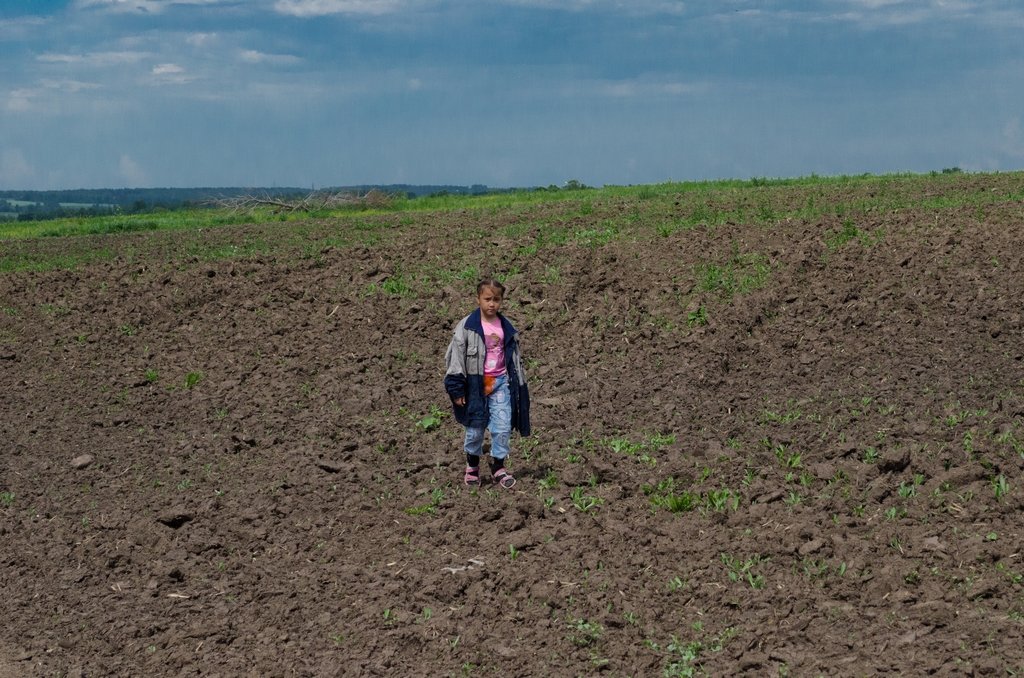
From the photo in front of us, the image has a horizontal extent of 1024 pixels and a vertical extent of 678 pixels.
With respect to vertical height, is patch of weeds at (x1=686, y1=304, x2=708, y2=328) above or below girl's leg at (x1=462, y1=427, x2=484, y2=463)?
above

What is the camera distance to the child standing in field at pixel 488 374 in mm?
8234

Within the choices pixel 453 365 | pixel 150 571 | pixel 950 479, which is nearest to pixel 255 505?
pixel 150 571

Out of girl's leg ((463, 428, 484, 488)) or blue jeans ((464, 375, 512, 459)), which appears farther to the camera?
girl's leg ((463, 428, 484, 488))

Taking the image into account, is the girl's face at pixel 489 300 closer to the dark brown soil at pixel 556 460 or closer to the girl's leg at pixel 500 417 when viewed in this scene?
the girl's leg at pixel 500 417

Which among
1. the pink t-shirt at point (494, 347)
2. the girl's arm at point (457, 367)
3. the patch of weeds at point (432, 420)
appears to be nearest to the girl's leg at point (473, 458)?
the girl's arm at point (457, 367)

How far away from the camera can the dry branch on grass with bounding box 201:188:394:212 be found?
97.7ft

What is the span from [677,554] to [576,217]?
11.2 m

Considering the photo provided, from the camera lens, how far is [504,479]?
8664mm

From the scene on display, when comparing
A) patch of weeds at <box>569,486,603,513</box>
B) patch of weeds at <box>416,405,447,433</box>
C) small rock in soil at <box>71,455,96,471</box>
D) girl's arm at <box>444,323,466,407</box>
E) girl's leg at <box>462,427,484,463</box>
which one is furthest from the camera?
small rock in soil at <box>71,455,96,471</box>

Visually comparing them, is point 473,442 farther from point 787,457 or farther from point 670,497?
point 787,457

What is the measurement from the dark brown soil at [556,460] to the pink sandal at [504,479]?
0.13 m

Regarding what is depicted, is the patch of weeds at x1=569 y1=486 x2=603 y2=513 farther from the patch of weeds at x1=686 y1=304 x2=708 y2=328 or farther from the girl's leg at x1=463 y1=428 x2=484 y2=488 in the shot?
the patch of weeds at x1=686 y1=304 x2=708 y2=328

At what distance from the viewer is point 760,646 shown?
6.01 meters

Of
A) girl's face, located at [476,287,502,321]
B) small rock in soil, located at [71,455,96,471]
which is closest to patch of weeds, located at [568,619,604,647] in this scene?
girl's face, located at [476,287,502,321]
